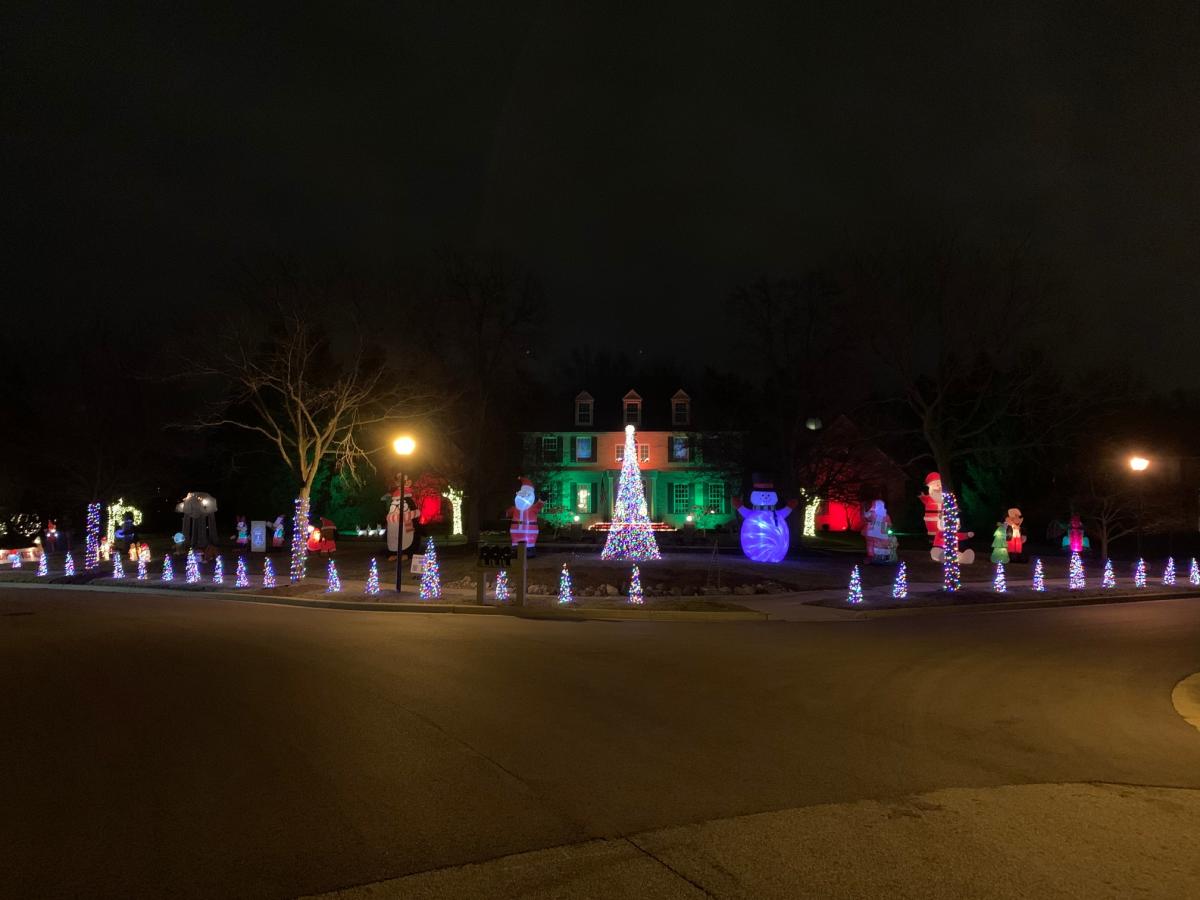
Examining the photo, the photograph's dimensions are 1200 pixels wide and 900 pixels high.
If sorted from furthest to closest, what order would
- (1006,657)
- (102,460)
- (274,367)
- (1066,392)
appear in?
(102,460), (1066,392), (274,367), (1006,657)

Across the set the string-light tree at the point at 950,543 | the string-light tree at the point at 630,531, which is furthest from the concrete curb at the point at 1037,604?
the string-light tree at the point at 630,531

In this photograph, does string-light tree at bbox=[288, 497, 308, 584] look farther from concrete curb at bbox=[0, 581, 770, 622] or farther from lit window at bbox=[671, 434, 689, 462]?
lit window at bbox=[671, 434, 689, 462]

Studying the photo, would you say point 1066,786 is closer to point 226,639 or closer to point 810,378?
point 226,639

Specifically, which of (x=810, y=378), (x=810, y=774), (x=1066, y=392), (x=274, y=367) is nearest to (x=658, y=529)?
(x=810, y=378)

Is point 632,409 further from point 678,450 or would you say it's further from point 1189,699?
point 1189,699

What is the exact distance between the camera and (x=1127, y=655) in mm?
13164

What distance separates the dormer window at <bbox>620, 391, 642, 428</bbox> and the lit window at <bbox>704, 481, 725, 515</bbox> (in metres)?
5.90

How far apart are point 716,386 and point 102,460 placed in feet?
99.0

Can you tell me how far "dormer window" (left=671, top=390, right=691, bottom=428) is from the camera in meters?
53.7

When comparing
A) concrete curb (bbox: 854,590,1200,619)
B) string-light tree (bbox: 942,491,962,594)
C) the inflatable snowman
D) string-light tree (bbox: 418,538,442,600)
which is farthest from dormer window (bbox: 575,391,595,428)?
concrete curb (bbox: 854,590,1200,619)

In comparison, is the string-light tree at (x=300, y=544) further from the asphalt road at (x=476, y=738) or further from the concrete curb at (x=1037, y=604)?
the concrete curb at (x=1037, y=604)

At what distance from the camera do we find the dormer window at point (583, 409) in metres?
53.8

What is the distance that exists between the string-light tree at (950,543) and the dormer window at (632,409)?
101 ft

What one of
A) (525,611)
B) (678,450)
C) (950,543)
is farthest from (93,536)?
(678,450)
